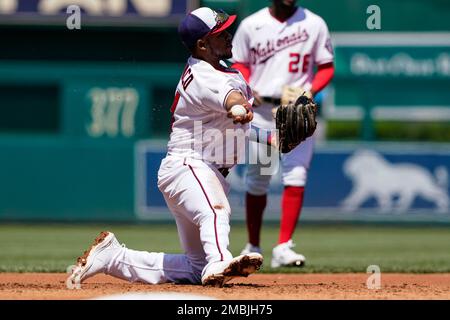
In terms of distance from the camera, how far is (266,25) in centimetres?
768

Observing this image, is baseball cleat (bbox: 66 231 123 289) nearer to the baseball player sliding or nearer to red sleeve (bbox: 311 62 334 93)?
the baseball player sliding

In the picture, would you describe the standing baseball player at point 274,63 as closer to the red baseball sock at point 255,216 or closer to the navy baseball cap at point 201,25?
the red baseball sock at point 255,216

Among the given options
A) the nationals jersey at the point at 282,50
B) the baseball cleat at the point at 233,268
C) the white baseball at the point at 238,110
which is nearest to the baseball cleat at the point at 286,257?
the nationals jersey at the point at 282,50

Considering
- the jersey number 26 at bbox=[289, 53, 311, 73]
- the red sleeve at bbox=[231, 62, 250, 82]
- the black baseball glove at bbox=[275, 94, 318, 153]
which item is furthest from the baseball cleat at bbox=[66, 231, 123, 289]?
the jersey number 26 at bbox=[289, 53, 311, 73]

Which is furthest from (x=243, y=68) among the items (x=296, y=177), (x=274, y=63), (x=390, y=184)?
(x=390, y=184)

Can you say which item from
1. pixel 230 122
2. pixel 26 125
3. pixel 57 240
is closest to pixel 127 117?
pixel 26 125

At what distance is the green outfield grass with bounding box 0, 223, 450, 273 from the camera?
784 cm

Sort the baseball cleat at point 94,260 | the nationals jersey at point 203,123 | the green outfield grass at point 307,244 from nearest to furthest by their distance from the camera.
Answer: the nationals jersey at point 203,123
the baseball cleat at point 94,260
the green outfield grass at point 307,244

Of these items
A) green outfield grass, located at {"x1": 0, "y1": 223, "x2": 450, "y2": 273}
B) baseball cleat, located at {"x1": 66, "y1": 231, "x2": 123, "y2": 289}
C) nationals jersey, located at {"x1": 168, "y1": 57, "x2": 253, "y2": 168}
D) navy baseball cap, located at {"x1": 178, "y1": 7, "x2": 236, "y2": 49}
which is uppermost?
navy baseball cap, located at {"x1": 178, "y1": 7, "x2": 236, "y2": 49}

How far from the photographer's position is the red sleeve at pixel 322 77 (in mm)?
7500

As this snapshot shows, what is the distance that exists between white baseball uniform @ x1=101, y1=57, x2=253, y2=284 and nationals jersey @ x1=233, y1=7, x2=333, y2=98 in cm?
203

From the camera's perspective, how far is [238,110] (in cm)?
505

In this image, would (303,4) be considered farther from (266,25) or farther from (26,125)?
(266,25)

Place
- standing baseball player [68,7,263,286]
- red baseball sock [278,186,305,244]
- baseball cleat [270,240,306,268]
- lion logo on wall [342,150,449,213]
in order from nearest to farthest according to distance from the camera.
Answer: standing baseball player [68,7,263,286]
baseball cleat [270,240,306,268]
red baseball sock [278,186,305,244]
lion logo on wall [342,150,449,213]
